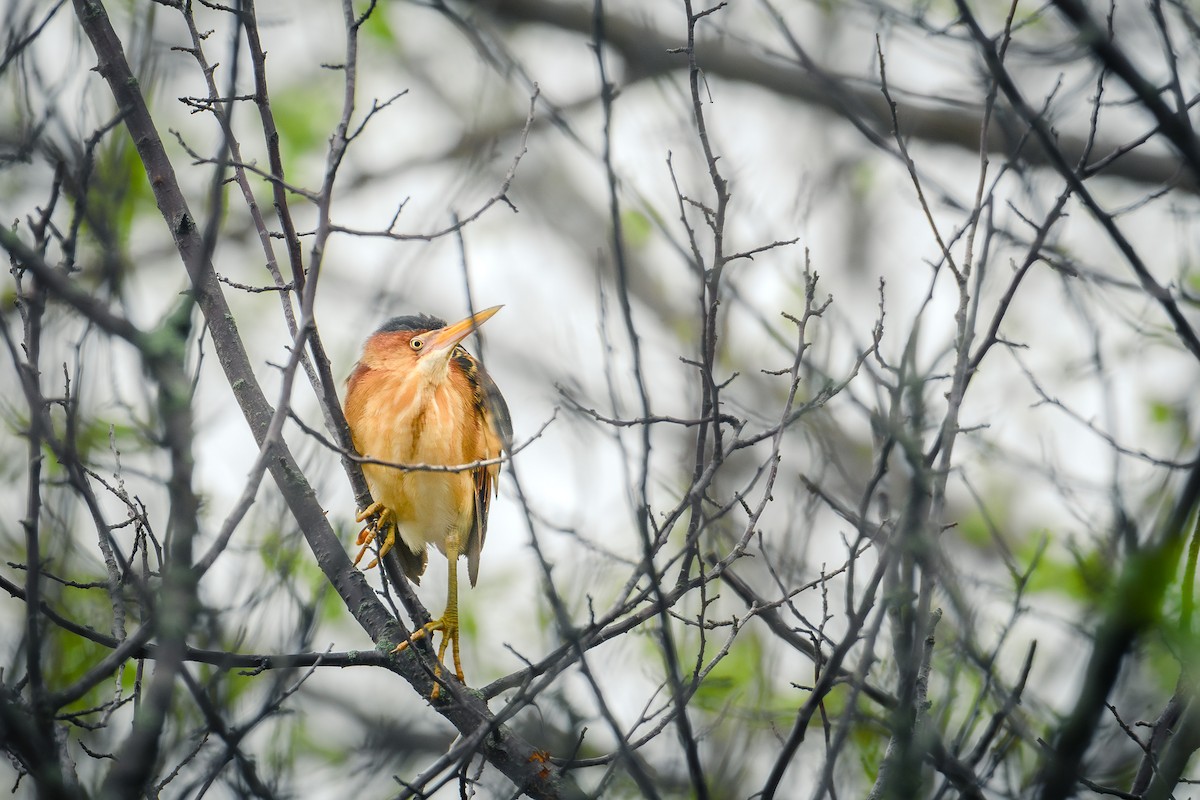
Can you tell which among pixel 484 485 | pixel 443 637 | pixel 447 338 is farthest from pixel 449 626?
pixel 447 338

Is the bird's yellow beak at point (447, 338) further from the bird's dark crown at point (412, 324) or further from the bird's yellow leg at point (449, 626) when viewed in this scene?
the bird's yellow leg at point (449, 626)

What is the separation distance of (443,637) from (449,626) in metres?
0.11

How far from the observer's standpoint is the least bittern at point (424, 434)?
14.9 ft

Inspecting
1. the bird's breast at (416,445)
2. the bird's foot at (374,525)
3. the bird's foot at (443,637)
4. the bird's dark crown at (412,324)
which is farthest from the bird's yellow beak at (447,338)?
the bird's foot at (443,637)

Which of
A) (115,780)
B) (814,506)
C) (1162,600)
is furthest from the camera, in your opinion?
(814,506)

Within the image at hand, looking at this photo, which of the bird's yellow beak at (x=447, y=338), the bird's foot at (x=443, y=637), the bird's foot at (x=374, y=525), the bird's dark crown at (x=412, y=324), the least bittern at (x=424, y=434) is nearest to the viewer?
the bird's foot at (x=443, y=637)

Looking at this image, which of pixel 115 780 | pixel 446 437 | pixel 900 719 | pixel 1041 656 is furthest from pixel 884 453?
pixel 1041 656

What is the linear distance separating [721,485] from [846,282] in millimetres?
2879

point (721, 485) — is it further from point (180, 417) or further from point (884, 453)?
point (180, 417)

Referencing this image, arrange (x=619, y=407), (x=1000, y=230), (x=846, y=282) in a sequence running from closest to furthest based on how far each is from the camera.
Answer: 1. (x=619, y=407)
2. (x=1000, y=230)
3. (x=846, y=282)

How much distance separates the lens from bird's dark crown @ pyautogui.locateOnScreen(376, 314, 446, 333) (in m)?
5.19

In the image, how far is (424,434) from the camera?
461 cm

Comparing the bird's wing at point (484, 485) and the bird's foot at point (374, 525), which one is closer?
the bird's foot at point (374, 525)

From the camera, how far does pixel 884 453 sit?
2.48 m
